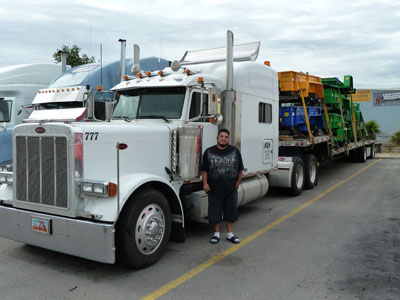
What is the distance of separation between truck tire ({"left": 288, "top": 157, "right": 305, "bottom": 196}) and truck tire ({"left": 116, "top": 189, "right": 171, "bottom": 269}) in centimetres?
548

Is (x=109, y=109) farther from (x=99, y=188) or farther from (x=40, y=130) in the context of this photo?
(x=99, y=188)

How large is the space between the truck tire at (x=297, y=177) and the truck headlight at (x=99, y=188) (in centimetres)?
634

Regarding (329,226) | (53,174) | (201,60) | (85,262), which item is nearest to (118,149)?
(53,174)

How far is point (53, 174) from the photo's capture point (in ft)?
14.5

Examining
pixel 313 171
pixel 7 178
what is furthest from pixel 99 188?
pixel 313 171

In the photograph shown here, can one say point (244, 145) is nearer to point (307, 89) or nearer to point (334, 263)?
point (334, 263)

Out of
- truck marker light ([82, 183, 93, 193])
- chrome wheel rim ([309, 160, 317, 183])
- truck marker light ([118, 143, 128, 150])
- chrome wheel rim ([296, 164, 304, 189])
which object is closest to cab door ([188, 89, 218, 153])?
truck marker light ([118, 143, 128, 150])

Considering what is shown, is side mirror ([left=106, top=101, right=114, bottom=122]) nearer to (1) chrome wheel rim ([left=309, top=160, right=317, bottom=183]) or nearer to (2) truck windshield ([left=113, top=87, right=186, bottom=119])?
(2) truck windshield ([left=113, top=87, right=186, bottom=119])

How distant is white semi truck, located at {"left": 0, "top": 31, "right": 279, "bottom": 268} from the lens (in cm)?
428

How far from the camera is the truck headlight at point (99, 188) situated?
4.19m

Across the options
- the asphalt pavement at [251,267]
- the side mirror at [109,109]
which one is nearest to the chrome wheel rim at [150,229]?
the asphalt pavement at [251,267]

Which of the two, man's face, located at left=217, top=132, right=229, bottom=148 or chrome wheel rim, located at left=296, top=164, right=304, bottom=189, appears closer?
man's face, located at left=217, top=132, right=229, bottom=148

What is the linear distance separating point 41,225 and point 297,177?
7289 mm

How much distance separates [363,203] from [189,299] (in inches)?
247
